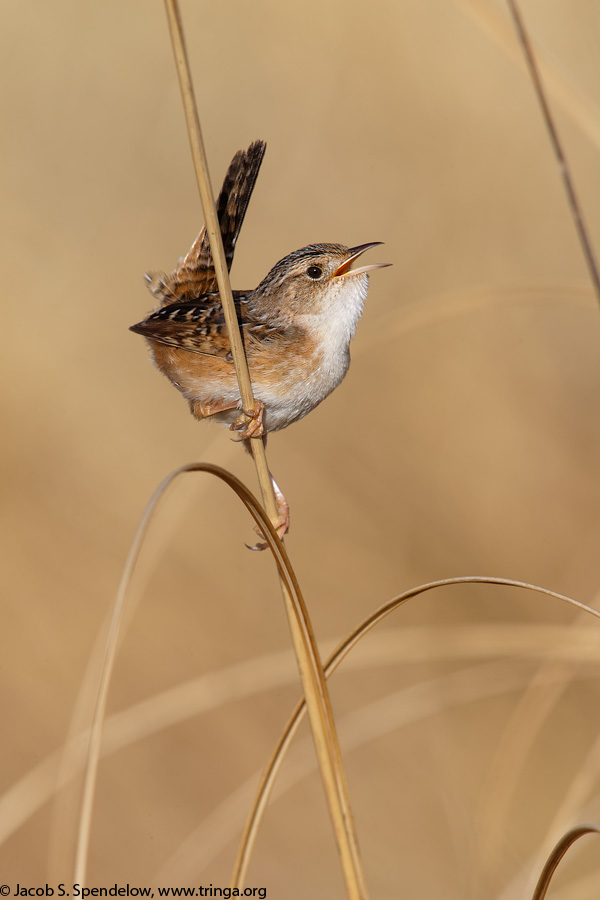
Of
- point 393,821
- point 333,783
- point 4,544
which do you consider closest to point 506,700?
point 393,821

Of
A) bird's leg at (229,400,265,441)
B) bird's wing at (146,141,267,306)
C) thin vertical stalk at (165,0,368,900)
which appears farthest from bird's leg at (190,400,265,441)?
thin vertical stalk at (165,0,368,900)

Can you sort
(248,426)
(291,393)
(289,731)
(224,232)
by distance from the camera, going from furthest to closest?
(224,232)
(291,393)
(248,426)
(289,731)

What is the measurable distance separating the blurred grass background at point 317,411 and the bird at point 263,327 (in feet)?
3.81

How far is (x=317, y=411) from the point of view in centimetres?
386

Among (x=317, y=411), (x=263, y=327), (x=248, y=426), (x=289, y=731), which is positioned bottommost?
(x=289, y=731)

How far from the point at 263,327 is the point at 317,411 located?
1629 millimetres

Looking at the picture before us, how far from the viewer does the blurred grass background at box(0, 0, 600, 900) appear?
348cm

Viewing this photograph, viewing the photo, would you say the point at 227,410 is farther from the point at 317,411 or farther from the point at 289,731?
the point at 317,411

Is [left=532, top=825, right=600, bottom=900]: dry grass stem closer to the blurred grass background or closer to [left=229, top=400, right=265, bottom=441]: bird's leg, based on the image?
[left=229, top=400, right=265, bottom=441]: bird's leg

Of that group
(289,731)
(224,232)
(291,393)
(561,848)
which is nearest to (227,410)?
(291,393)

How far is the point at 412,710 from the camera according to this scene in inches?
81.4

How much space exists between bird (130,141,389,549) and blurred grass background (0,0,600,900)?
116 cm

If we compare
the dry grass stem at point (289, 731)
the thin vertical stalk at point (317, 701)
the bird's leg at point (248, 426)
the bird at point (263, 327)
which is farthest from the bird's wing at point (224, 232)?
the dry grass stem at point (289, 731)

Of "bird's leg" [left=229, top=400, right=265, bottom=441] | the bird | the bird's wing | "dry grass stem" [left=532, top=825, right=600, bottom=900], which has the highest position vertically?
the bird's wing
